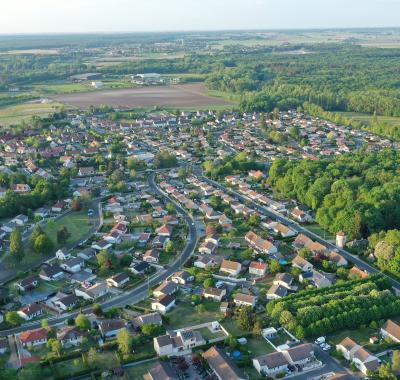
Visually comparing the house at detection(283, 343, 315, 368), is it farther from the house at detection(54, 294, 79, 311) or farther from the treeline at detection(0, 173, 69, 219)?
the treeline at detection(0, 173, 69, 219)

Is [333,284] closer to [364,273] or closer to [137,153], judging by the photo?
[364,273]

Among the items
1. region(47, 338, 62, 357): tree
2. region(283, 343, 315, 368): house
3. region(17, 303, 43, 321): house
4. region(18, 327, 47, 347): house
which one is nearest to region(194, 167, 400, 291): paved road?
region(283, 343, 315, 368): house

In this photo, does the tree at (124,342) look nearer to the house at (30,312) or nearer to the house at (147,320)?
the house at (147,320)

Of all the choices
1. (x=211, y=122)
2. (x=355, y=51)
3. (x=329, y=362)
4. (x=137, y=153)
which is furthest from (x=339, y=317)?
(x=355, y=51)

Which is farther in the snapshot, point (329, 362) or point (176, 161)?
point (176, 161)

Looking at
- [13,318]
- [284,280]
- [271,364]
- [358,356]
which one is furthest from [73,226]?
[358,356]

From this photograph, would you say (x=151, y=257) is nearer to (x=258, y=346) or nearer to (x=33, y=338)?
(x=33, y=338)
